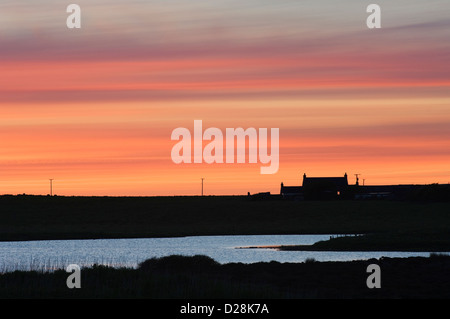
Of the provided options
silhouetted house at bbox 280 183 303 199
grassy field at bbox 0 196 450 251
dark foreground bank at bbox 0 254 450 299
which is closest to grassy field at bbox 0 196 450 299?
dark foreground bank at bbox 0 254 450 299

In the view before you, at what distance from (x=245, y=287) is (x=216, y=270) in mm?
12511

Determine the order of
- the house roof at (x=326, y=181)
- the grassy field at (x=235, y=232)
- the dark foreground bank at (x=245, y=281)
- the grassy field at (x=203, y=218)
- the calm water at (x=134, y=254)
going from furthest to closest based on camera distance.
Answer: the house roof at (x=326, y=181) → the grassy field at (x=203, y=218) → the calm water at (x=134, y=254) → the grassy field at (x=235, y=232) → the dark foreground bank at (x=245, y=281)

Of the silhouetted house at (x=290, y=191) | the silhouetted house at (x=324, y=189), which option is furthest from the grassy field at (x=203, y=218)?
the silhouetted house at (x=290, y=191)

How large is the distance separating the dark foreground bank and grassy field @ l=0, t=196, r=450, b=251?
48.5m

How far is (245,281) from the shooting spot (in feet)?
149

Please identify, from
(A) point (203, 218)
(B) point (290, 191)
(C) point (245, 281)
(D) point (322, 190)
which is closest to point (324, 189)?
(D) point (322, 190)

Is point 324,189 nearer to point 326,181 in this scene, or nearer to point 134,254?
point 326,181

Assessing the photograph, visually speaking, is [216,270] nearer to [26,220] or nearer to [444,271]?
[444,271]

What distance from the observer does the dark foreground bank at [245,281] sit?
3697 centimetres

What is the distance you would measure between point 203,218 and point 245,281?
94.9 m

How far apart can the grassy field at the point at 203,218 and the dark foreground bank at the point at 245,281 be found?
159 feet

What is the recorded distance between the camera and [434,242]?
78562 millimetres

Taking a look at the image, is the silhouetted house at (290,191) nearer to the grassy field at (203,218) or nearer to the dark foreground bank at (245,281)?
the grassy field at (203,218)
